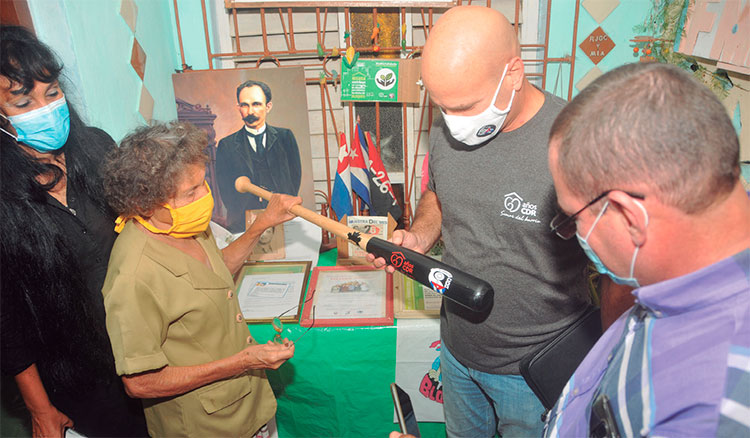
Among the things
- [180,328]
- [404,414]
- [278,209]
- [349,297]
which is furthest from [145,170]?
[349,297]

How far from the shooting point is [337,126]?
254 centimetres

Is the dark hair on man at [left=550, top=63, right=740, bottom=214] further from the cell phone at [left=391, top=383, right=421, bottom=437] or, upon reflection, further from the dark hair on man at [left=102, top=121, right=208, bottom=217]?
the dark hair on man at [left=102, top=121, right=208, bottom=217]

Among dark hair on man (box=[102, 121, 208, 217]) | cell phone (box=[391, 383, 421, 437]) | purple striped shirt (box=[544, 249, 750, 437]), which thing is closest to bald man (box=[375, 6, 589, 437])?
cell phone (box=[391, 383, 421, 437])

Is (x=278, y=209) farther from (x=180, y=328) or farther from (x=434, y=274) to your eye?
(x=434, y=274)

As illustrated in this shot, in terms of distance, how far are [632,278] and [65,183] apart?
160cm

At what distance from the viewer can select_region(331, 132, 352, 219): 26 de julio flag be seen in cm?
235

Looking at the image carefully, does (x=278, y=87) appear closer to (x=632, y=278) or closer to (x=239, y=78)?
(x=239, y=78)

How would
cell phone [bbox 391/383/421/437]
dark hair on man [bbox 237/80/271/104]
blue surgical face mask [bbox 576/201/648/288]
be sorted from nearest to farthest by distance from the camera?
blue surgical face mask [bbox 576/201/648/288], cell phone [bbox 391/383/421/437], dark hair on man [bbox 237/80/271/104]

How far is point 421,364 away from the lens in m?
2.04

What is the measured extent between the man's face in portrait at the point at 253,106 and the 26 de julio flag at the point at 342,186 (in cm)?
43

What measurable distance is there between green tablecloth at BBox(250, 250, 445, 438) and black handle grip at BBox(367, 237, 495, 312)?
648mm

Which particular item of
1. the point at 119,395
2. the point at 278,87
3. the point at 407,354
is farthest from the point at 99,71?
the point at 407,354

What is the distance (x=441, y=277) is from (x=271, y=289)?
1.15m

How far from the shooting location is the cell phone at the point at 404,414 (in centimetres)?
116
